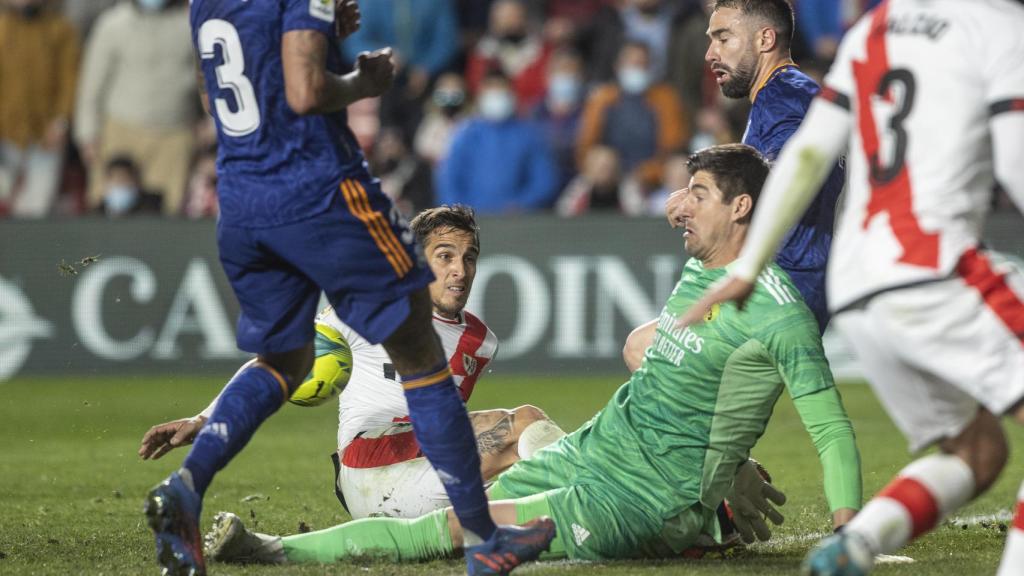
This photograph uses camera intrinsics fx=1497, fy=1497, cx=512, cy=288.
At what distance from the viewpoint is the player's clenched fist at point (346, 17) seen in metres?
4.66

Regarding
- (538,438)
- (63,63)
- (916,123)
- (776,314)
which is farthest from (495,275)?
(916,123)

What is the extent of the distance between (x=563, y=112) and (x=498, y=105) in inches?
36.7

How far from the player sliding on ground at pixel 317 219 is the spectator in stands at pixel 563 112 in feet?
31.2

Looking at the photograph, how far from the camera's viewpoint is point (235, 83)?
14.7 ft

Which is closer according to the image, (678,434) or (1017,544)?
(1017,544)

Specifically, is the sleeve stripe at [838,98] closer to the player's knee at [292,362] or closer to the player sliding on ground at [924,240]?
the player sliding on ground at [924,240]

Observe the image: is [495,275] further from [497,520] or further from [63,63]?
[497,520]

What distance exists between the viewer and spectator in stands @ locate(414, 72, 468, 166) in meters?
14.0

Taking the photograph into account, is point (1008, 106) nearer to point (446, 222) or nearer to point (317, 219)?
point (317, 219)

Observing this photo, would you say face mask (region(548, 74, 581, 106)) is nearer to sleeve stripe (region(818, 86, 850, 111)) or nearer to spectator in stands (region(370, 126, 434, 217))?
spectator in stands (region(370, 126, 434, 217))

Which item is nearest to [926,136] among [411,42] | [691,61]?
[691,61]

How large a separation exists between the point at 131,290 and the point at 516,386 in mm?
3193

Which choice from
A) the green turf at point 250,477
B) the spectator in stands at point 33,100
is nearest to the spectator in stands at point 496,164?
the green turf at point 250,477

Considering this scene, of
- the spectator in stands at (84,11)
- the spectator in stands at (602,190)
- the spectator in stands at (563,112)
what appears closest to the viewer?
the spectator in stands at (602,190)
